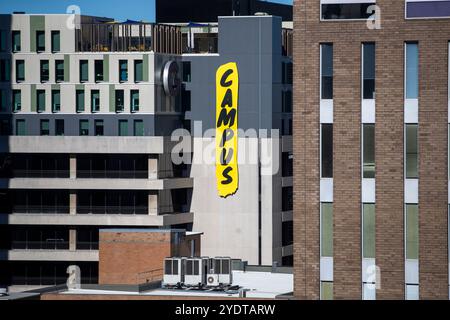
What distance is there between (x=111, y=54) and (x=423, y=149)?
81.5 meters

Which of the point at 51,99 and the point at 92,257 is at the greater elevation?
the point at 51,99

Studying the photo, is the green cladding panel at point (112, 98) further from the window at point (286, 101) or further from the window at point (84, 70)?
the window at point (286, 101)

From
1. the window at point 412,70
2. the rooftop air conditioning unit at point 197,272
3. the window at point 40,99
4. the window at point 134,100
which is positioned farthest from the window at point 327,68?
the window at point 40,99

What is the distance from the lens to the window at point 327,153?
143ft

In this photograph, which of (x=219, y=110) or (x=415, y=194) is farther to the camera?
(x=219, y=110)

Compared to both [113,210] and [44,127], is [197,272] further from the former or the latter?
[44,127]

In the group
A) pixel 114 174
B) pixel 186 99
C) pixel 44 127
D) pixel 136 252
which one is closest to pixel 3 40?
pixel 44 127

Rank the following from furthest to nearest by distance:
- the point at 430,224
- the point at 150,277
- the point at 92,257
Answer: the point at 92,257
the point at 150,277
the point at 430,224

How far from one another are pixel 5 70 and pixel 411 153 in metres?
86.2

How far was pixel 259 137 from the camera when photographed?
122438mm
